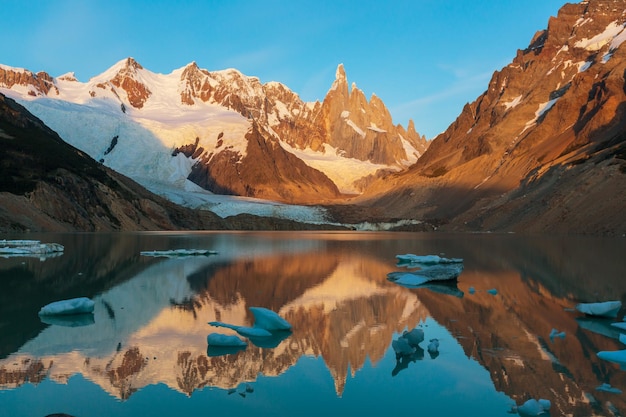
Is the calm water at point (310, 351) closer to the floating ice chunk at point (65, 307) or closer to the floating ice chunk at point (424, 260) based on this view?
the floating ice chunk at point (65, 307)

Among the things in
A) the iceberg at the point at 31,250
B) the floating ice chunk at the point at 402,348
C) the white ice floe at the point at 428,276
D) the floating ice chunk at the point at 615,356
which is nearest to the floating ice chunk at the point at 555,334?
the floating ice chunk at the point at 615,356

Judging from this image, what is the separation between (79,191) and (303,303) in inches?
3377

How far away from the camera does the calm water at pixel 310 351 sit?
10.3m

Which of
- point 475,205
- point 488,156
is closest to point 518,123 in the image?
point 488,156

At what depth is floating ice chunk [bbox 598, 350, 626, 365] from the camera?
12647mm

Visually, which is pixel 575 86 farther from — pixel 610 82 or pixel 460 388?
pixel 460 388

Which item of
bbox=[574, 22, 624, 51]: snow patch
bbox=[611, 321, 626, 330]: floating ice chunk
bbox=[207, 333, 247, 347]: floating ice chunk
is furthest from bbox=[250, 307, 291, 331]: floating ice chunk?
bbox=[574, 22, 624, 51]: snow patch

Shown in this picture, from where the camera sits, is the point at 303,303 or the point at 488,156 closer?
the point at 303,303

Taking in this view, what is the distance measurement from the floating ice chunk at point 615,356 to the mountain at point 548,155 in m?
71.6

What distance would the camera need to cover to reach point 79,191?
9625 centimetres

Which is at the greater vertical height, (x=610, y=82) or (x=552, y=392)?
(x=610, y=82)

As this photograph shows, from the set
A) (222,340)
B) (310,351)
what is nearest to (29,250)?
(222,340)

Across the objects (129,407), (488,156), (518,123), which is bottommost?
(129,407)

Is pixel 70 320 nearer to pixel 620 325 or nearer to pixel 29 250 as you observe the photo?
pixel 620 325
